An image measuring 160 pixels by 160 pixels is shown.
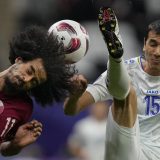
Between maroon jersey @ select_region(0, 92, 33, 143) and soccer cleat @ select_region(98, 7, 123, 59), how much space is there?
2.07ft

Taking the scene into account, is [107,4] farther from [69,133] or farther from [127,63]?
[69,133]

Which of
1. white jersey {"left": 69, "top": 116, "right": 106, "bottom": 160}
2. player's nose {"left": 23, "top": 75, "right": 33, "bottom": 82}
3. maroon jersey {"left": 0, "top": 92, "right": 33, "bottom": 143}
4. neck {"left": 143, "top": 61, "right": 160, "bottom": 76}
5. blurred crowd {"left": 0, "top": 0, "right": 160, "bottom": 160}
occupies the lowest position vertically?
white jersey {"left": 69, "top": 116, "right": 106, "bottom": 160}

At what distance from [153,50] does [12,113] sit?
2.94ft

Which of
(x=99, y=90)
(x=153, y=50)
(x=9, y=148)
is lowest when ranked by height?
(x=9, y=148)

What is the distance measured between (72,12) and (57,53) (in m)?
3.32

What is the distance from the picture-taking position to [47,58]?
410cm

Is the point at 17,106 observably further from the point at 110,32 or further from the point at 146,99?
the point at 146,99

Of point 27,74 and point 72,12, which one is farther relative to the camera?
point 72,12

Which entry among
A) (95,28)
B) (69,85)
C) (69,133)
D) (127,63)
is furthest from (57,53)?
(95,28)

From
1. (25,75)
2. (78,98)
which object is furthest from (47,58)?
(78,98)

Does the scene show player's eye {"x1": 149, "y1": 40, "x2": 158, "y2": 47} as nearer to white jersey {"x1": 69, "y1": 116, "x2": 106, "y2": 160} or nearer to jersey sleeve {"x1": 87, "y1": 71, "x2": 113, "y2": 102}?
jersey sleeve {"x1": 87, "y1": 71, "x2": 113, "y2": 102}

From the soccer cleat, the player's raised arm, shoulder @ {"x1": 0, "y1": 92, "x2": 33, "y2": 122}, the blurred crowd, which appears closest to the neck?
the player's raised arm

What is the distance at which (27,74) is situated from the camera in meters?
3.96

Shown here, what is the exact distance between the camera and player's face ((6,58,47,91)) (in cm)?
393
